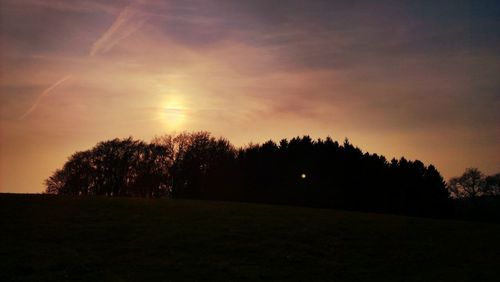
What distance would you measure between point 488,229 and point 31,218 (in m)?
47.4

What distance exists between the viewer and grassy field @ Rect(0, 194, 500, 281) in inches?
970

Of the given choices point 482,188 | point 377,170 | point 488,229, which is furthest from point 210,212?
point 482,188

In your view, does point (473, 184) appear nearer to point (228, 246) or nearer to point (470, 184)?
point (470, 184)

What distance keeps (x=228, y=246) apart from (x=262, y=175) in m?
68.0

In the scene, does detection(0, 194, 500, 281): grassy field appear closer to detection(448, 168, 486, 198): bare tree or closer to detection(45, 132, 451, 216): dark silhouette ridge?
detection(45, 132, 451, 216): dark silhouette ridge

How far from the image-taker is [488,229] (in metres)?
45.4

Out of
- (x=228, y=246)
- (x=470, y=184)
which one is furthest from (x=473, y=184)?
→ (x=228, y=246)

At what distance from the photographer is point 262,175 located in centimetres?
9900

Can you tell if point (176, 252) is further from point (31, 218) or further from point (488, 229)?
point (488, 229)

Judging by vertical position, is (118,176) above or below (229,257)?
above

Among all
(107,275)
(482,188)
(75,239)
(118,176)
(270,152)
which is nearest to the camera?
(107,275)

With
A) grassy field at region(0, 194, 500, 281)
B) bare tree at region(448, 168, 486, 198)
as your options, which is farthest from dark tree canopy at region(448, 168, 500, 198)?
grassy field at region(0, 194, 500, 281)

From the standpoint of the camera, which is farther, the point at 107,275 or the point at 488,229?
the point at 488,229

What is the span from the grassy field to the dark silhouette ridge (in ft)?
146
